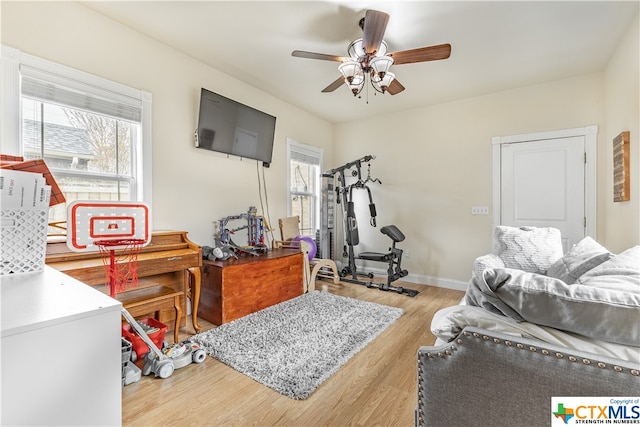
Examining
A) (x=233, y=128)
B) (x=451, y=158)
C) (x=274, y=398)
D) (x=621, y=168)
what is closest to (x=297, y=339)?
(x=274, y=398)

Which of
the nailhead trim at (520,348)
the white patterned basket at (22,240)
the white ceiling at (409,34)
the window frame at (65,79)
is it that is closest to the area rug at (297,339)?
the nailhead trim at (520,348)

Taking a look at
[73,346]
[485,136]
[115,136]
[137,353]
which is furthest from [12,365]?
[485,136]

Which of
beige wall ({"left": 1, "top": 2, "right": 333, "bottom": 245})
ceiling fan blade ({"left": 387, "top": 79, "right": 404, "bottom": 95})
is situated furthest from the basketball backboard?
ceiling fan blade ({"left": 387, "top": 79, "right": 404, "bottom": 95})

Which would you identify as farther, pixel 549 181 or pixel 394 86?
pixel 549 181

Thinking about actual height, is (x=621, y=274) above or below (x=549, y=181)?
below

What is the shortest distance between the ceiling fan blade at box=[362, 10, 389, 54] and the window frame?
2027mm

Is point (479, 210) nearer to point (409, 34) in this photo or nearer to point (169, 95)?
point (409, 34)

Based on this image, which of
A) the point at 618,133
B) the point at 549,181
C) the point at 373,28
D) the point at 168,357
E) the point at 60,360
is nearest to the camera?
the point at 60,360

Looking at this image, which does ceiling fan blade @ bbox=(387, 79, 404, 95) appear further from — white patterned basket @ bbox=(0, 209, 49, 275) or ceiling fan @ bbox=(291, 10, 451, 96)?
white patterned basket @ bbox=(0, 209, 49, 275)

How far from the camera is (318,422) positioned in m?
1.46

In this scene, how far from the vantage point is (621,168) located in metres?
2.45

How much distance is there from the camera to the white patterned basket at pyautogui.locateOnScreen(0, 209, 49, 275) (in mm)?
1027

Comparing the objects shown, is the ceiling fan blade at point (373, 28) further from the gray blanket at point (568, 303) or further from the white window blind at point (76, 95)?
the white window blind at point (76, 95)

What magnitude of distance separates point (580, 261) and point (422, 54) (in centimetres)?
180
